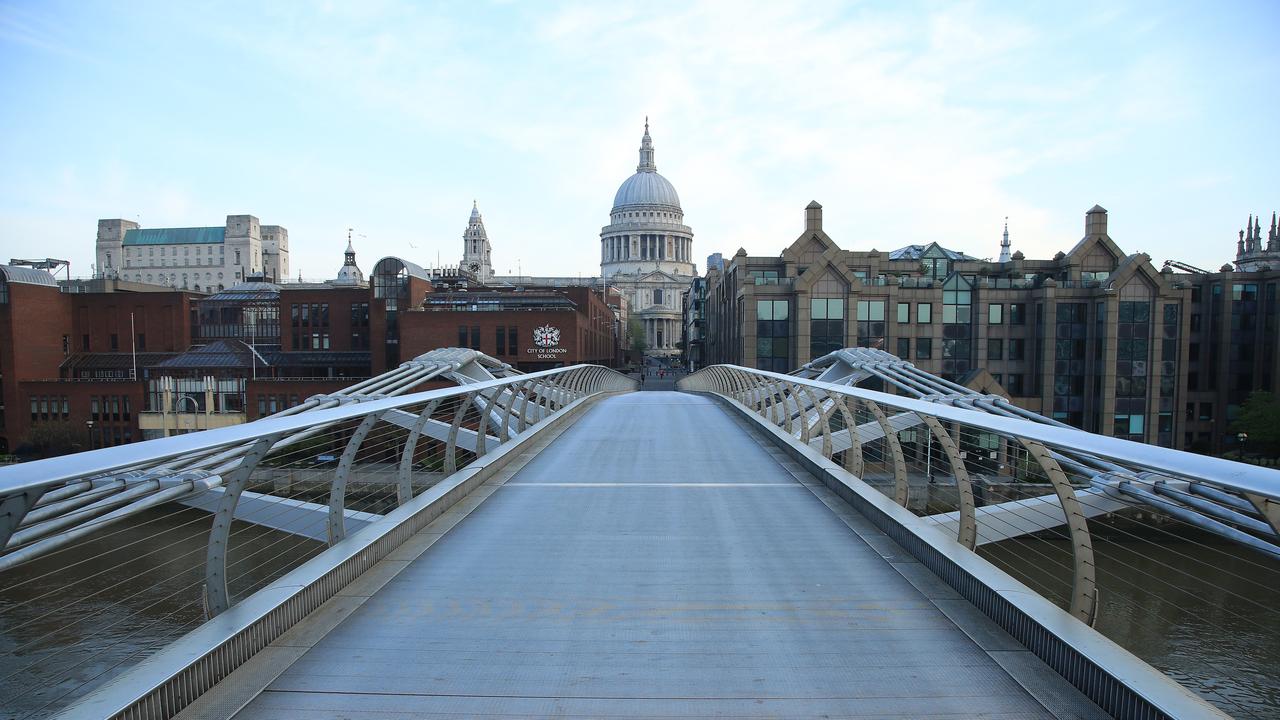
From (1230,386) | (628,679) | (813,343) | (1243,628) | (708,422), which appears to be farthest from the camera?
(1230,386)

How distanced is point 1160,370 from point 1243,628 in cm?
2379

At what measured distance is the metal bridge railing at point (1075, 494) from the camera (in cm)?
321

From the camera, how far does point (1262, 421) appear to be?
39875mm

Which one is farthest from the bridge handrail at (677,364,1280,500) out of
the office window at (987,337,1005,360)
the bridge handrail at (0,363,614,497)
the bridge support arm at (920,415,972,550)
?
the office window at (987,337,1005,360)

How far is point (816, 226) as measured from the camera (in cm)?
4031

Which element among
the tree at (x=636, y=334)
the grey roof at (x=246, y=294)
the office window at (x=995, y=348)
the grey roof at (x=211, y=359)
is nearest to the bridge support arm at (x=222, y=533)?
the office window at (x=995, y=348)

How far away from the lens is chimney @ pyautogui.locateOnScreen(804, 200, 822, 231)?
132 ft

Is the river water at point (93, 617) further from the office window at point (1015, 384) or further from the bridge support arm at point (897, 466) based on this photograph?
the office window at point (1015, 384)

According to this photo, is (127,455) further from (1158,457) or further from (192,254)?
(192,254)

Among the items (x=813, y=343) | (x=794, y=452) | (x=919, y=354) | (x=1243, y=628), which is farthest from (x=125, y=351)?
(x=1243, y=628)

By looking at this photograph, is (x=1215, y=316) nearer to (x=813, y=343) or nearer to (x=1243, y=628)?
(x=813, y=343)

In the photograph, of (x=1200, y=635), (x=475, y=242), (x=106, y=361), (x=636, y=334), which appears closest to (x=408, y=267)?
(x=106, y=361)

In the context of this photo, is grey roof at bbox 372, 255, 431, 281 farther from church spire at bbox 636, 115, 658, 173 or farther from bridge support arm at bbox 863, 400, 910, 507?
church spire at bbox 636, 115, 658, 173

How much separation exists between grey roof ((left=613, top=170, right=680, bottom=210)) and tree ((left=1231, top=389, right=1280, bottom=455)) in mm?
112076
